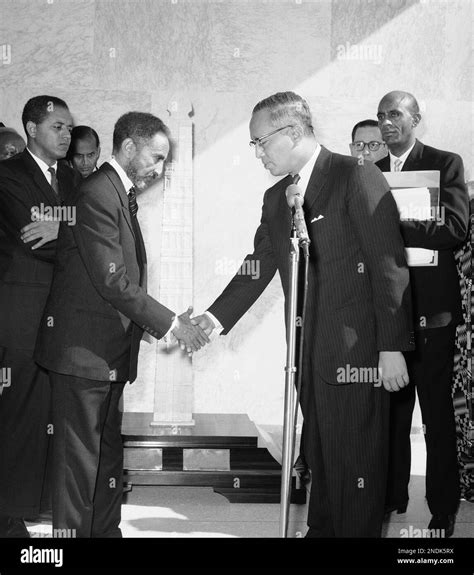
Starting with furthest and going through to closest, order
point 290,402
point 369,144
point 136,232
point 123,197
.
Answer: point 369,144 < point 136,232 < point 123,197 < point 290,402

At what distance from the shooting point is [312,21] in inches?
242

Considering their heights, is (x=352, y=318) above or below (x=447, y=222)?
below

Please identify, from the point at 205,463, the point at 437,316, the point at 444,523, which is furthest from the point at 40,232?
the point at 444,523

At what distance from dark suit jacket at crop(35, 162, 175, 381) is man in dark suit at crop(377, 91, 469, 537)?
1.21 metres

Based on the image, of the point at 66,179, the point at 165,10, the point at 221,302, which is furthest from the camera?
the point at 165,10

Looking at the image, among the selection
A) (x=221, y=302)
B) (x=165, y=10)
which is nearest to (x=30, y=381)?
(x=221, y=302)

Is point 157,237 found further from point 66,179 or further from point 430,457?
Result: point 430,457

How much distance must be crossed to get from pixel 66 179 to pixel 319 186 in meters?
1.45

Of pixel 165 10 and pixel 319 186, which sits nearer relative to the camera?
pixel 319 186

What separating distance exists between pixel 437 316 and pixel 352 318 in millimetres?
1019

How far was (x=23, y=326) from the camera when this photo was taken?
359 centimetres

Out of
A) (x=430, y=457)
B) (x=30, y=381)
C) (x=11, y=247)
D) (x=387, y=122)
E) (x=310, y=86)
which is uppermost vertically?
(x=310, y=86)

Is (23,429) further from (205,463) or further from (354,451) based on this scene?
(354,451)

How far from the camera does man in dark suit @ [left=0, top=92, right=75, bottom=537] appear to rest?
11.7 feet
